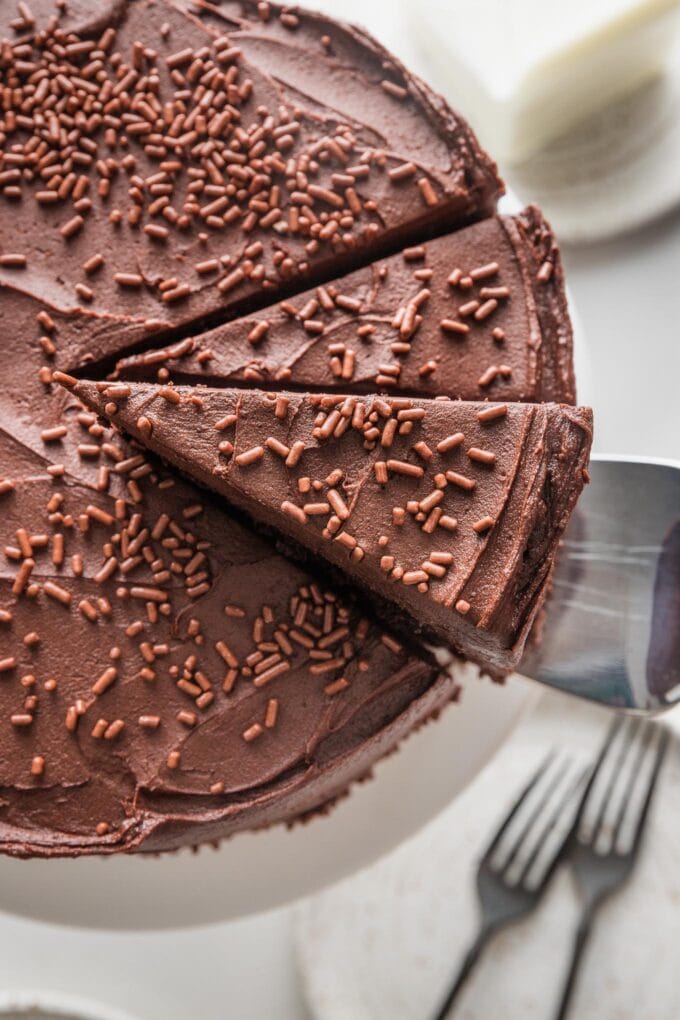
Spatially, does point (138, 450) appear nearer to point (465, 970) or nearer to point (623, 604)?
point (623, 604)

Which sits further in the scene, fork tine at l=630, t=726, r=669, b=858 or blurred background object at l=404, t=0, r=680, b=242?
fork tine at l=630, t=726, r=669, b=858

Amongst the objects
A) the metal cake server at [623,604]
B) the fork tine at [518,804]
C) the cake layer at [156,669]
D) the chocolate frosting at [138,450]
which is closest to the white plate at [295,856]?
Result: the metal cake server at [623,604]

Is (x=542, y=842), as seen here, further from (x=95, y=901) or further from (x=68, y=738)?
(x=68, y=738)

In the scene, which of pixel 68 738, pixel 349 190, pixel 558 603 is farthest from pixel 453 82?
pixel 68 738

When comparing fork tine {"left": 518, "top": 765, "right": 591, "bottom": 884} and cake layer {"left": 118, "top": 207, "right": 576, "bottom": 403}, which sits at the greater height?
cake layer {"left": 118, "top": 207, "right": 576, "bottom": 403}

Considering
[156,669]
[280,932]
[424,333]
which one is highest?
[424,333]

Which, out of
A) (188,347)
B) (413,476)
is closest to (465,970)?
(413,476)

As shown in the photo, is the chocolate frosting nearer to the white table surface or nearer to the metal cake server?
the metal cake server

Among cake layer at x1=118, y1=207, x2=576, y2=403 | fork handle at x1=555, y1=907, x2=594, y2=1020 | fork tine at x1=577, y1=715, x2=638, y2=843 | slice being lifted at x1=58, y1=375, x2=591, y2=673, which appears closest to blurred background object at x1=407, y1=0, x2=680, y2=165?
cake layer at x1=118, y1=207, x2=576, y2=403

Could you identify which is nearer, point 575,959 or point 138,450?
point 138,450
